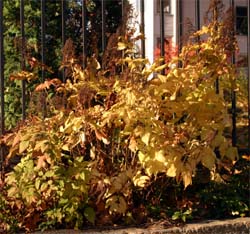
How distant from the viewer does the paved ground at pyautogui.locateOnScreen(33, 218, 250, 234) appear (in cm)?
336

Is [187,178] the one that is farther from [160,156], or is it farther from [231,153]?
[231,153]

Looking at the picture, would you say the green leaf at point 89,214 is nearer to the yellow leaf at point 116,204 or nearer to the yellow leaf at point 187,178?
the yellow leaf at point 116,204

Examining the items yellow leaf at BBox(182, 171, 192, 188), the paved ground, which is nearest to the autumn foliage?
yellow leaf at BBox(182, 171, 192, 188)

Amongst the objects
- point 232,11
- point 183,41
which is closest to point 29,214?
point 183,41

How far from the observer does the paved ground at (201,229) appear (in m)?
3.36

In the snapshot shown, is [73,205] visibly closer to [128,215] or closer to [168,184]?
[128,215]

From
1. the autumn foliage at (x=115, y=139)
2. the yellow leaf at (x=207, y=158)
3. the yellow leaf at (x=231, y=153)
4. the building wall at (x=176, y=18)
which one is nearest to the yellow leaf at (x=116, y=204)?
the autumn foliage at (x=115, y=139)

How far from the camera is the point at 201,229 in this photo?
11.3 ft

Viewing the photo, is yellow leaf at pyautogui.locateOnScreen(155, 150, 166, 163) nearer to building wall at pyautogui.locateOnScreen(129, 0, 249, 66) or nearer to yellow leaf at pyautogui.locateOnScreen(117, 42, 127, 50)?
yellow leaf at pyautogui.locateOnScreen(117, 42, 127, 50)

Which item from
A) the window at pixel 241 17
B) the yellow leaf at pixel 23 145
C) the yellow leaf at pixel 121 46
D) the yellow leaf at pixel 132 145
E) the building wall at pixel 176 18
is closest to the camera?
the yellow leaf at pixel 23 145

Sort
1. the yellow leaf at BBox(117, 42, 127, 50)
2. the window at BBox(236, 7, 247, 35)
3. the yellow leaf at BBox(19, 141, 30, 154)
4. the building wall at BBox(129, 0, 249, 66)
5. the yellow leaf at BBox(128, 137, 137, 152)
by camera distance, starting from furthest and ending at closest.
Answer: the window at BBox(236, 7, 247, 35)
the building wall at BBox(129, 0, 249, 66)
the yellow leaf at BBox(117, 42, 127, 50)
the yellow leaf at BBox(128, 137, 137, 152)
the yellow leaf at BBox(19, 141, 30, 154)

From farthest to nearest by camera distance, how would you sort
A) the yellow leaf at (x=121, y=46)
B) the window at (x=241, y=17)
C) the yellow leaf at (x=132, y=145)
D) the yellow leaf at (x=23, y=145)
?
the window at (x=241, y=17), the yellow leaf at (x=121, y=46), the yellow leaf at (x=132, y=145), the yellow leaf at (x=23, y=145)

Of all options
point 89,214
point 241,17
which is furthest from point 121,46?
point 241,17

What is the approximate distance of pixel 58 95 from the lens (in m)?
3.72
